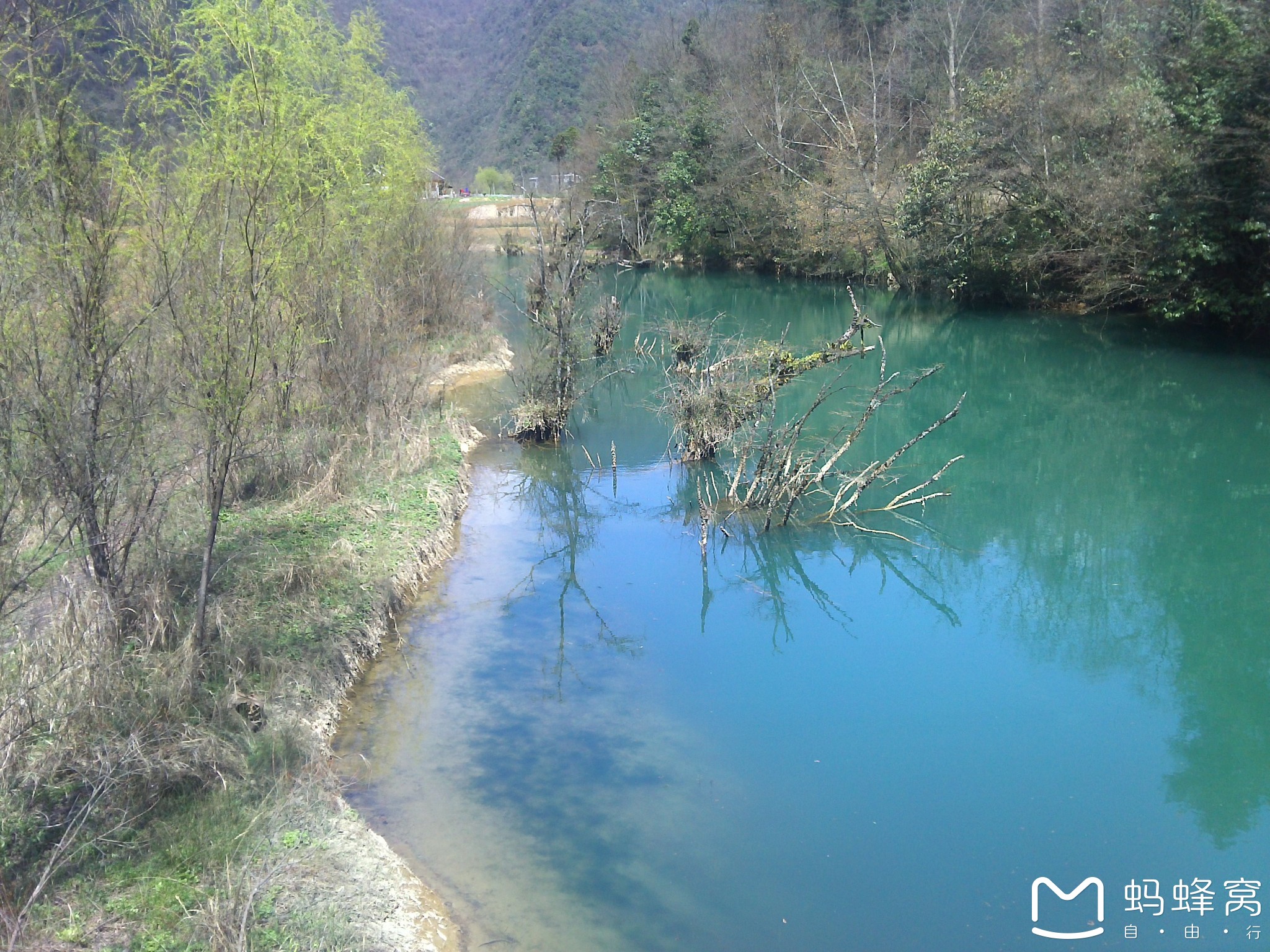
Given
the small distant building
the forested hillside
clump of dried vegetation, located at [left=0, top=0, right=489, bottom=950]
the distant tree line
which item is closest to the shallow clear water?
clump of dried vegetation, located at [left=0, top=0, right=489, bottom=950]

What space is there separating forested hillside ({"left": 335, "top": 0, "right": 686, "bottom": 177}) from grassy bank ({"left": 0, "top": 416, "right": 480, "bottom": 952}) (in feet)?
159

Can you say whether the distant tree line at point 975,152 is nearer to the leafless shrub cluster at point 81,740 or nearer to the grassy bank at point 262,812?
the grassy bank at point 262,812

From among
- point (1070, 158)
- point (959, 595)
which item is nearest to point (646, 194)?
point (1070, 158)

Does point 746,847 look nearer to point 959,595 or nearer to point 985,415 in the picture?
point 959,595

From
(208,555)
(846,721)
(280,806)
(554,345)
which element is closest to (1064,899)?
(846,721)

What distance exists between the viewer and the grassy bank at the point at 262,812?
15.7 ft

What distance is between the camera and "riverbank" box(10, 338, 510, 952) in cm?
479

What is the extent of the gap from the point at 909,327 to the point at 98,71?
2040cm

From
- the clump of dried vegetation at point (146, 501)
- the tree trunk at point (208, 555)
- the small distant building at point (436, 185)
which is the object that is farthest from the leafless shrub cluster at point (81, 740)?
the small distant building at point (436, 185)

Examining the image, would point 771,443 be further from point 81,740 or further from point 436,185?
point 436,185

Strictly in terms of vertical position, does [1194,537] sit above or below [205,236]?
below

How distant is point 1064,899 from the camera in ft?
19.4

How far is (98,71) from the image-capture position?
6.35 meters

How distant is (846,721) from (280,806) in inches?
163
